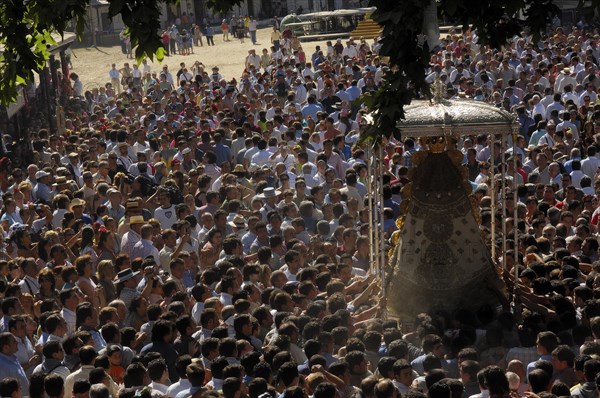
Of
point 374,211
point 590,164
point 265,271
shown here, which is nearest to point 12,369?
point 265,271

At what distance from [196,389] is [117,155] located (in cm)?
1041

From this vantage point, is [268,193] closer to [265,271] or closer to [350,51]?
[265,271]

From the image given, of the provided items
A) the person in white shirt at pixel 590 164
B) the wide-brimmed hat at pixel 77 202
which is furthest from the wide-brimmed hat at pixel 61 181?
the person in white shirt at pixel 590 164

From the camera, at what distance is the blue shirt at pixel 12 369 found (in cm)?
999

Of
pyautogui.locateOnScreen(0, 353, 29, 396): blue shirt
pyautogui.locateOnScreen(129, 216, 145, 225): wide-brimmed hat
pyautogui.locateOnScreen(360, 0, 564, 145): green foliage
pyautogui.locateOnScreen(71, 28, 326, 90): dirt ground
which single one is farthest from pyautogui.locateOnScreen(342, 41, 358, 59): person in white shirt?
pyautogui.locateOnScreen(0, 353, 29, 396): blue shirt

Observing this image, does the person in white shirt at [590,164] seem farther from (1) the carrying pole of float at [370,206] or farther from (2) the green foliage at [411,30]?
(2) the green foliage at [411,30]

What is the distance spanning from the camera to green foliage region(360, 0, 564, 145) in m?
8.88

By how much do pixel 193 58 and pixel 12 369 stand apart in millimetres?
36086

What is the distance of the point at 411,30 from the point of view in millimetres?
8906

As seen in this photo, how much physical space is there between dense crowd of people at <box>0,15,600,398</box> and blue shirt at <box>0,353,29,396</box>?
2 cm

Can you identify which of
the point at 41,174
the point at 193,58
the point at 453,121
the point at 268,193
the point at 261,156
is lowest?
the point at 193,58

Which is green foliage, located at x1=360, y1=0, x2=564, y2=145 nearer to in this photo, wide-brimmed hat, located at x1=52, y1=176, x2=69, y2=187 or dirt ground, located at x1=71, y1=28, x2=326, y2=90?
wide-brimmed hat, located at x1=52, y1=176, x2=69, y2=187

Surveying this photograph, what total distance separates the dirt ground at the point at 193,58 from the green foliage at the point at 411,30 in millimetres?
28865

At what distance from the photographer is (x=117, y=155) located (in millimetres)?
19172
